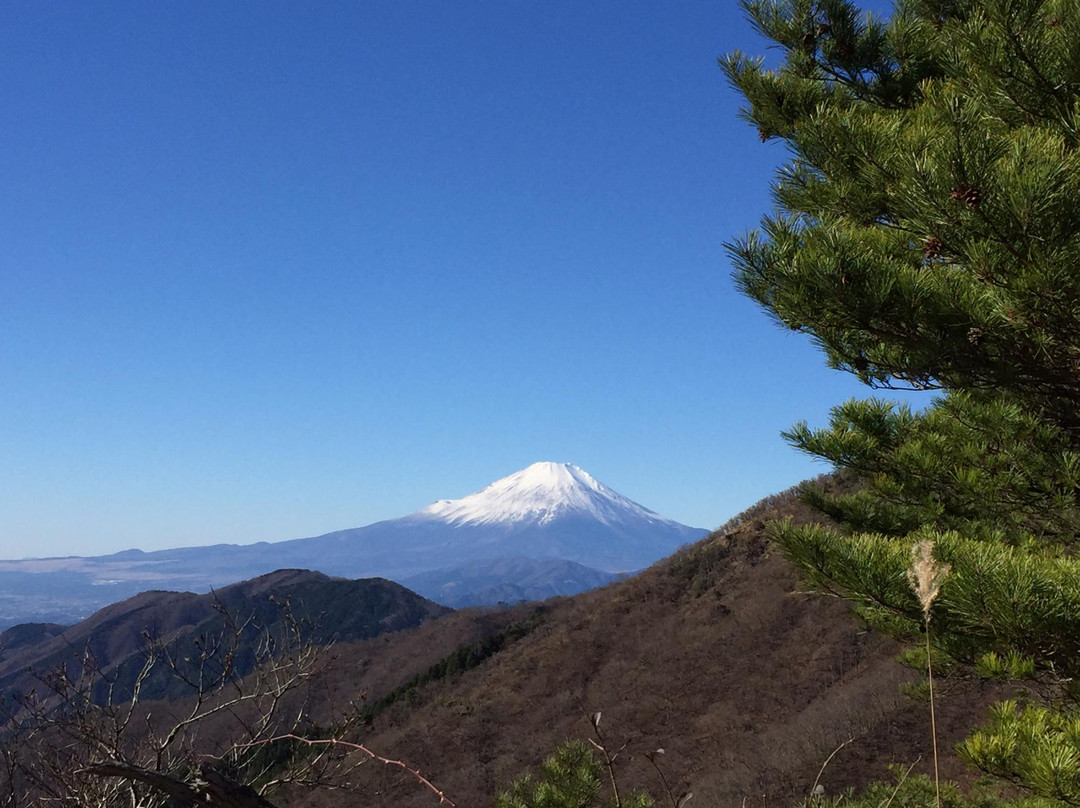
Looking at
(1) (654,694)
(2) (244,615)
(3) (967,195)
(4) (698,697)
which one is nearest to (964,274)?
(3) (967,195)

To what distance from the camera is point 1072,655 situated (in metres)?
3.81

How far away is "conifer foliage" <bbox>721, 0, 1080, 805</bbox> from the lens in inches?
126

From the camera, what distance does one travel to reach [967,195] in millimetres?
3129

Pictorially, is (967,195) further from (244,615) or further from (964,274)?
(244,615)

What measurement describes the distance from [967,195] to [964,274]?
128cm

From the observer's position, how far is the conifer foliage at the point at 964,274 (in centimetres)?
319

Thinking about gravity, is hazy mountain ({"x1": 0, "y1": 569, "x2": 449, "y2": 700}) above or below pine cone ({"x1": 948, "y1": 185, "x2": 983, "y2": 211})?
below

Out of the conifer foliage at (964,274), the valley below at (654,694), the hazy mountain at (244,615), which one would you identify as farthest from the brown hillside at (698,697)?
the hazy mountain at (244,615)

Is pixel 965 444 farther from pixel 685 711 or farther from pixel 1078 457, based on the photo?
pixel 685 711

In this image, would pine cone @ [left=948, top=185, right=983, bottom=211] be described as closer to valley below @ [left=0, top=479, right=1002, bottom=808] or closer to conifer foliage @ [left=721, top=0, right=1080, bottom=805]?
Result: conifer foliage @ [left=721, top=0, right=1080, bottom=805]

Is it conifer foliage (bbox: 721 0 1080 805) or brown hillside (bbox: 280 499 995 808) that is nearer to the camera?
conifer foliage (bbox: 721 0 1080 805)

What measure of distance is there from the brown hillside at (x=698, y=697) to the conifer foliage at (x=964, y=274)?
263 inches

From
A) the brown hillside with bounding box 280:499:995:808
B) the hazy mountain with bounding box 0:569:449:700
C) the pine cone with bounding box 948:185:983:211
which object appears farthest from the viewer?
the hazy mountain with bounding box 0:569:449:700

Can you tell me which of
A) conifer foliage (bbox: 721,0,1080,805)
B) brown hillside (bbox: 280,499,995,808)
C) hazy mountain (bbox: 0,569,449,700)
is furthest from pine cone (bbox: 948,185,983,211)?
hazy mountain (bbox: 0,569,449,700)
